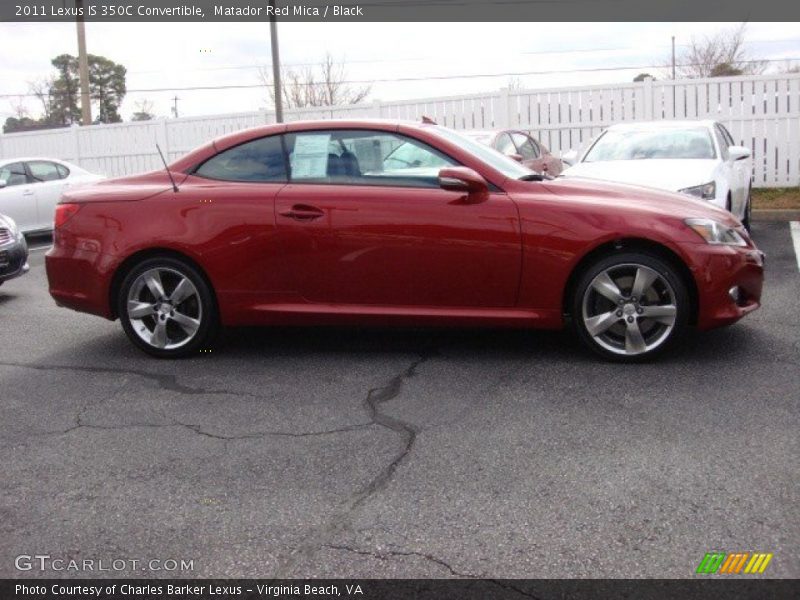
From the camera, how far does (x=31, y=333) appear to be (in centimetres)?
750

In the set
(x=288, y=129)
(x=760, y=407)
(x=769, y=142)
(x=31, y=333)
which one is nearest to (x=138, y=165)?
(x=769, y=142)

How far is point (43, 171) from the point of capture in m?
15.3

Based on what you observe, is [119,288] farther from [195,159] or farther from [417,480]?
[417,480]

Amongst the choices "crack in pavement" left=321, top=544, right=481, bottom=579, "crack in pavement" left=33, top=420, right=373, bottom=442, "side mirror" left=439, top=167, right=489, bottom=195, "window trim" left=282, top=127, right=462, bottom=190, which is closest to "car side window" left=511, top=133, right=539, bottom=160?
"window trim" left=282, top=127, right=462, bottom=190

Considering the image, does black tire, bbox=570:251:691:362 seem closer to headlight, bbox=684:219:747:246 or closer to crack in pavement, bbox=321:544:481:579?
headlight, bbox=684:219:747:246

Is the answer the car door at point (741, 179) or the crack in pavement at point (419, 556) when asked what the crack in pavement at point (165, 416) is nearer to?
the crack in pavement at point (419, 556)

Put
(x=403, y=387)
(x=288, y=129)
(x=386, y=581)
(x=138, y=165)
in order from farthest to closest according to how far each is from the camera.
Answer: (x=138, y=165) → (x=288, y=129) → (x=403, y=387) → (x=386, y=581)

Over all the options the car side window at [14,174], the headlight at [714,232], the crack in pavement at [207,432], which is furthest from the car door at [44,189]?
the headlight at [714,232]

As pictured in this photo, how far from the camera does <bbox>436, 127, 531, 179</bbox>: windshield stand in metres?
6.15

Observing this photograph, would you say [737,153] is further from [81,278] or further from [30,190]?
[30,190]

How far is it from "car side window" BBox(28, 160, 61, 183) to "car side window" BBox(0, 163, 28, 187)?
153 millimetres

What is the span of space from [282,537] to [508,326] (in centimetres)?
268

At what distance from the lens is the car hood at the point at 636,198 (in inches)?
228

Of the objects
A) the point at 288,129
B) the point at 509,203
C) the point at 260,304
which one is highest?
the point at 288,129
